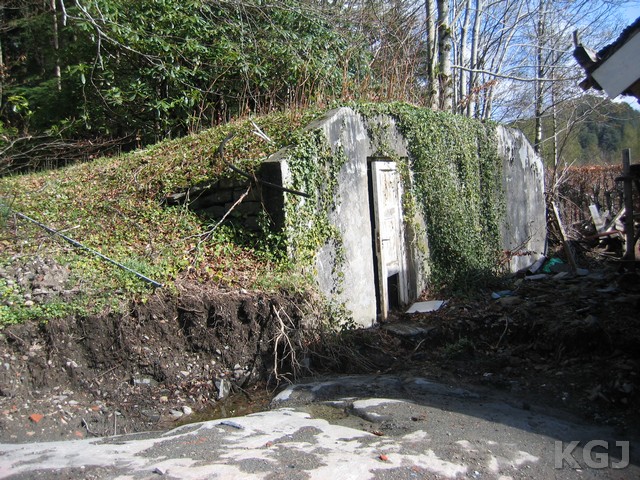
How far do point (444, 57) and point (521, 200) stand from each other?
3.71 m

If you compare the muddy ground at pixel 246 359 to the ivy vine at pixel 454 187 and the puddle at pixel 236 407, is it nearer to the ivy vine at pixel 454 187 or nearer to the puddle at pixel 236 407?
the puddle at pixel 236 407

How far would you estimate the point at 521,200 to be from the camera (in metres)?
12.6

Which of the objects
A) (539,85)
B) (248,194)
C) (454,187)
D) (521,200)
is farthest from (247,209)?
(539,85)

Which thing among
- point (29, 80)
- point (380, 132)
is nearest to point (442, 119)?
point (380, 132)

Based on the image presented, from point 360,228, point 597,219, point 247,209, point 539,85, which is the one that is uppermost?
point 539,85

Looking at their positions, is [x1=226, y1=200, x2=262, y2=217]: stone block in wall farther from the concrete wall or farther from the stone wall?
the concrete wall

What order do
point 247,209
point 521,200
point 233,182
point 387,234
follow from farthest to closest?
1. point 521,200
2. point 387,234
3. point 233,182
4. point 247,209

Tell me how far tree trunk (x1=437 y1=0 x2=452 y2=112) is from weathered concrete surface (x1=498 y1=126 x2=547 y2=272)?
4.47ft

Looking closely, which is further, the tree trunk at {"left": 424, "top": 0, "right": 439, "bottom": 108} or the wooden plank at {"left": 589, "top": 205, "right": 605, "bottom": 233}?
the wooden plank at {"left": 589, "top": 205, "right": 605, "bottom": 233}

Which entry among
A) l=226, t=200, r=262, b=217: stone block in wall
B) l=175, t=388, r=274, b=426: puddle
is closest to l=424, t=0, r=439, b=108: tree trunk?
l=226, t=200, r=262, b=217: stone block in wall

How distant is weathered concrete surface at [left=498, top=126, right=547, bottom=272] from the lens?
1184cm

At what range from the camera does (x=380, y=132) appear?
7.76 m

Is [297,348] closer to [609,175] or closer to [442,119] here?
[442,119]

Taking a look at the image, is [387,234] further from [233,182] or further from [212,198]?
[212,198]
